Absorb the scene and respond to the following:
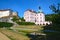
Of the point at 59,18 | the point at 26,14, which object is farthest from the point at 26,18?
the point at 59,18

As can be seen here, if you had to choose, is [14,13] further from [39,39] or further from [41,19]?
[39,39]

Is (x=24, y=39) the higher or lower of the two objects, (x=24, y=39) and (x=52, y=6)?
the lower

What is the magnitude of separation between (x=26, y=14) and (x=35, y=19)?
23.7 ft

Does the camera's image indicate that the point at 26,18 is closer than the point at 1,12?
No

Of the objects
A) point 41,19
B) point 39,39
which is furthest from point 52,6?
point 41,19

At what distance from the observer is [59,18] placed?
6619 cm

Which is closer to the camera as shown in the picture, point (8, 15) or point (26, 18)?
point (8, 15)

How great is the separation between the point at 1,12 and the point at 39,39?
335 ft

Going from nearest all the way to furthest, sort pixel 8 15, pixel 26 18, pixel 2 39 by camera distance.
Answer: pixel 2 39, pixel 8 15, pixel 26 18

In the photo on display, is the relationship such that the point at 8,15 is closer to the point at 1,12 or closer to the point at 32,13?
the point at 1,12

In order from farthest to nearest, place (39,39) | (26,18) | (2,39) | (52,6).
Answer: (26,18), (52,6), (39,39), (2,39)

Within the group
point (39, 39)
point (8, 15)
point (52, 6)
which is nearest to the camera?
point (39, 39)

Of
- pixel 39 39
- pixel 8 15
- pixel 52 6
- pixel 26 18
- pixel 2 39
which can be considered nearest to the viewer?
pixel 2 39

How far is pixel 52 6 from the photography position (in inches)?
2470
